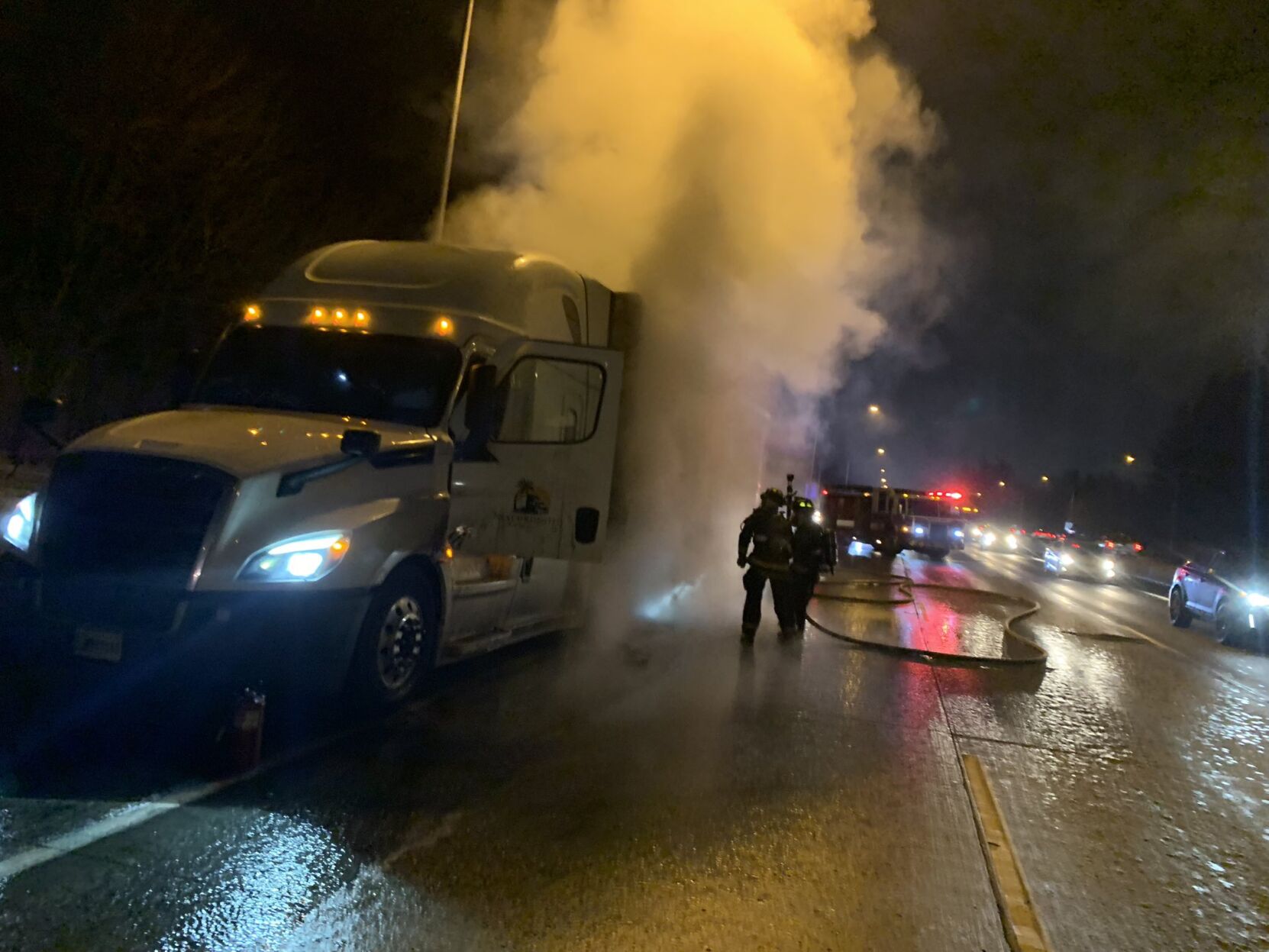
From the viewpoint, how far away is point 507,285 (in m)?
7.57

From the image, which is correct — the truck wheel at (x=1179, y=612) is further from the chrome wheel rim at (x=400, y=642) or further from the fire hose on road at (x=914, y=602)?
the chrome wheel rim at (x=400, y=642)

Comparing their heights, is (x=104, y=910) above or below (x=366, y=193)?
below

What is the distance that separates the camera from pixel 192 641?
4.94m

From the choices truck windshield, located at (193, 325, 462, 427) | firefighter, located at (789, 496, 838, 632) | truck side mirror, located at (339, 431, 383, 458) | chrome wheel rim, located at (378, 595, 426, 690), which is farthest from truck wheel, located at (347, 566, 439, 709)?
firefighter, located at (789, 496, 838, 632)

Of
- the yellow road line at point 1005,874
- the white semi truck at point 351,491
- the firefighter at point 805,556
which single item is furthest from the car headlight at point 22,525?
the firefighter at point 805,556

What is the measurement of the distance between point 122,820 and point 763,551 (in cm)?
668

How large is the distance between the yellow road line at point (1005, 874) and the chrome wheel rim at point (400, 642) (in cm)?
344

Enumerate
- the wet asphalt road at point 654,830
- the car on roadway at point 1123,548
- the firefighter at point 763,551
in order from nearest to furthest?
the wet asphalt road at point 654,830, the firefighter at point 763,551, the car on roadway at point 1123,548

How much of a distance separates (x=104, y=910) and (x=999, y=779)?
4.67 m

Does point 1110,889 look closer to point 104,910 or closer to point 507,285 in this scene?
point 104,910

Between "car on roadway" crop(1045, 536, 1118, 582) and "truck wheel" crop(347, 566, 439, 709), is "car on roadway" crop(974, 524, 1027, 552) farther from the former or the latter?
"truck wheel" crop(347, 566, 439, 709)

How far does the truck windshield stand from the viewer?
6.63 m

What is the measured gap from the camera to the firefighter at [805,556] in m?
10.6

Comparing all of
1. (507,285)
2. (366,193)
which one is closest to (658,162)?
(507,285)
